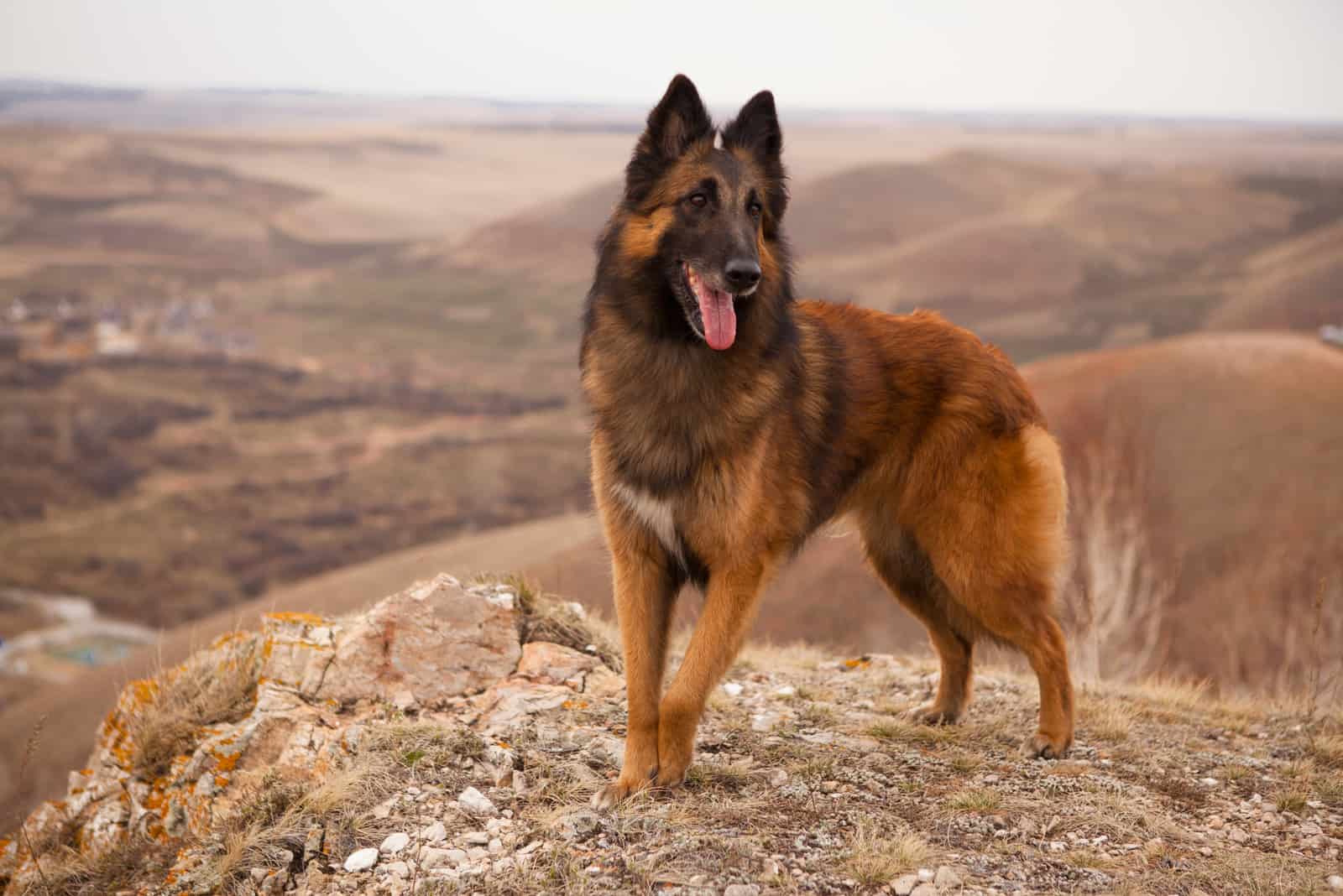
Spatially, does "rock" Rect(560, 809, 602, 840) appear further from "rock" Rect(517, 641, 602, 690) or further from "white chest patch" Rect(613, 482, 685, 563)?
"rock" Rect(517, 641, 602, 690)

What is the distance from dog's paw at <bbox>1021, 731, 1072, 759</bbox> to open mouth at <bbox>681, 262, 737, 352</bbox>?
3.27 meters

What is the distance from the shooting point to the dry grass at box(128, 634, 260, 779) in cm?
687

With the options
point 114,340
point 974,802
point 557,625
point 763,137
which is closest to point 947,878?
point 974,802

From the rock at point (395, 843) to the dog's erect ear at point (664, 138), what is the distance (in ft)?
10.9

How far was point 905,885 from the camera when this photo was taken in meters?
4.86

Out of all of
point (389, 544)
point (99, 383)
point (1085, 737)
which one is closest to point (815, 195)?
point (99, 383)

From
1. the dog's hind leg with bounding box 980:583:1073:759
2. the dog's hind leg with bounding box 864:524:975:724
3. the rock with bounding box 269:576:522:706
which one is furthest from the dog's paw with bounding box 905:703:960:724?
the rock with bounding box 269:576:522:706

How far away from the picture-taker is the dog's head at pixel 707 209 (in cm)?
510

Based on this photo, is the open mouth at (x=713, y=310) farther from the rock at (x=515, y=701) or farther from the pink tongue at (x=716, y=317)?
the rock at (x=515, y=701)

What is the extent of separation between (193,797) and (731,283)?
4311 mm

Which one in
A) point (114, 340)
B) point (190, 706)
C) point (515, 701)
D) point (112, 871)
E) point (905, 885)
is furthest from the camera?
point (114, 340)

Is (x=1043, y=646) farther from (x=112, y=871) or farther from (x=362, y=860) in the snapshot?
(x=112, y=871)

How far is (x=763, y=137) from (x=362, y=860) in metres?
4.06

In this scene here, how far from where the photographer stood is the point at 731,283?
5.00 meters
